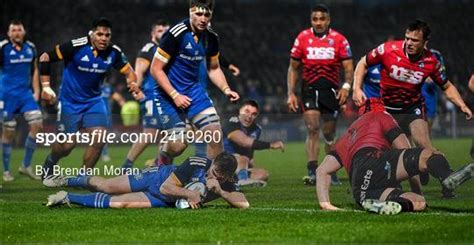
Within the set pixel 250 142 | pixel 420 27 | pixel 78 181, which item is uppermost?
pixel 420 27

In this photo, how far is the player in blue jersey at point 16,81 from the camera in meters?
17.3

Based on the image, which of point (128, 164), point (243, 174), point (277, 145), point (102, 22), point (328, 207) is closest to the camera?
point (328, 207)

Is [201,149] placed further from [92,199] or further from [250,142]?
[250,142]

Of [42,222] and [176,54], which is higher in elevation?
[176,54]

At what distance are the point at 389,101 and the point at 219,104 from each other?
16.1m

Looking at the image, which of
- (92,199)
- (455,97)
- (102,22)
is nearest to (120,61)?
(102,22)

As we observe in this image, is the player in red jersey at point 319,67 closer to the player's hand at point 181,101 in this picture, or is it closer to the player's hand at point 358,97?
the player's hand at point 358,97

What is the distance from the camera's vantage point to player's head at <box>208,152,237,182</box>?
11.5 meters

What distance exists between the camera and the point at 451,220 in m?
10.0

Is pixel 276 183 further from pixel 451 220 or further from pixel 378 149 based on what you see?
pixel 451 220

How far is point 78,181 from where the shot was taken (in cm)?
1191

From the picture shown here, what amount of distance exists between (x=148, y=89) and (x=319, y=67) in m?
3.31

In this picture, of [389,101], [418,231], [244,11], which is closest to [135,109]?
[244,11]

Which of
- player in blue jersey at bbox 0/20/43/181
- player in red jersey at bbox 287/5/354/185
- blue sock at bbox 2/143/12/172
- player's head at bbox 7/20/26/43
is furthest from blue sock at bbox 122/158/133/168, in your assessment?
player's head at bbox 7/20/26/43
